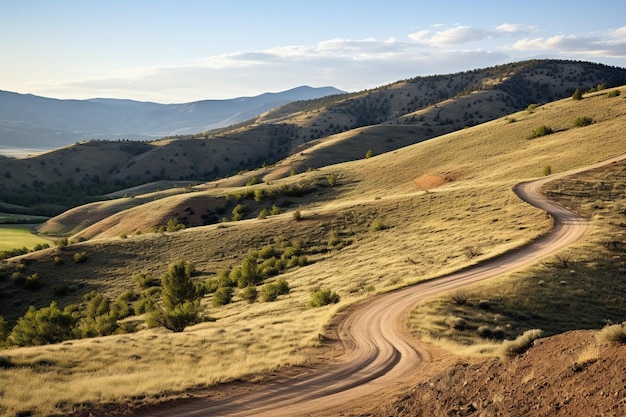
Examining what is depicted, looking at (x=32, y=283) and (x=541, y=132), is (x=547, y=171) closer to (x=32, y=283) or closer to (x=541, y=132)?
(x=541, y=132)

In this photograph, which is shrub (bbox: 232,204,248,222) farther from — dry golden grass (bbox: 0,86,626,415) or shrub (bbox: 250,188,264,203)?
dry golden grass (bbox: 0,86,626,415)

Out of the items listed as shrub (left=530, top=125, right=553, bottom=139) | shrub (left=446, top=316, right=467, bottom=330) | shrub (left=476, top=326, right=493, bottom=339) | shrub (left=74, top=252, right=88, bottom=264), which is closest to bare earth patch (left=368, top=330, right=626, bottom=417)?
shrub (left=476, top=326, right=493, bottom=339)

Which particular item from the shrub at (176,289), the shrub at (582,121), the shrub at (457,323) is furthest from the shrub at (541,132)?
the shrub at (457,323)

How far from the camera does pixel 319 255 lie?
161 ft

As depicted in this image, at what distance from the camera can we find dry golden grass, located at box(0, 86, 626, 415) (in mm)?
18969

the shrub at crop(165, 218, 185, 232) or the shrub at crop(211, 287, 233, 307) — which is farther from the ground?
the shrub at crop(165, 218, 185, 232)

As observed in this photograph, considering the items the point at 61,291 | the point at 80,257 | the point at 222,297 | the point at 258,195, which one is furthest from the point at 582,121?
the point at 61,291

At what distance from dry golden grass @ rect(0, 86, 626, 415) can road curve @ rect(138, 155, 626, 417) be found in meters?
1.46

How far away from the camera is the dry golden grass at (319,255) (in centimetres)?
1897

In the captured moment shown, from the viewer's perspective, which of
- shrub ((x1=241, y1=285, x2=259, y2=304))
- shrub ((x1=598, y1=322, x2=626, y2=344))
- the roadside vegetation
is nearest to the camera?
shrub ((x1=598, y1=322, x2=626, y2=344))

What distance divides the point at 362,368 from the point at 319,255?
29500mm

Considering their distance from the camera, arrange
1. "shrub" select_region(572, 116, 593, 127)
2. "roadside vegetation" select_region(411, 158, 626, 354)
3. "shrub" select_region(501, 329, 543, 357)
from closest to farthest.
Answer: "shrub" select_region(501, 329, 543, 357)
"roadside vegetation" select_region(411, 158, 626, 354)
"shrub" select_region(572, 116, 593, 127)

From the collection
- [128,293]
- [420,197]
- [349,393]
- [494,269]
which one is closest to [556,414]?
[349,393]

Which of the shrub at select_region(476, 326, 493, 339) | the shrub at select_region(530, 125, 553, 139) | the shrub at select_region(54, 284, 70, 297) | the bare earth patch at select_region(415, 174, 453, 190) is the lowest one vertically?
the shrub at select_region(54, 284, 70, 297)
